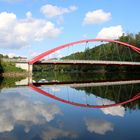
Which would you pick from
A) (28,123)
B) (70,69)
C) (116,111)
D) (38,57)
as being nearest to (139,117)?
(116,111)

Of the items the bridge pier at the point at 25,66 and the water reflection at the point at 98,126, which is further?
the bridge pier at the point at 25,66

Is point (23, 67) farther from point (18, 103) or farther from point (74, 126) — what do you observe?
point (74, 126)

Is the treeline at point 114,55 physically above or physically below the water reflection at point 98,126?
above

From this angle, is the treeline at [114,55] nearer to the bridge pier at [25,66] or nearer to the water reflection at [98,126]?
the bridge pier at [25,66]

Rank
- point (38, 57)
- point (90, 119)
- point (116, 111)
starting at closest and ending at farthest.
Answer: point (90, 119)
point (116, 111)
point (38, 57)

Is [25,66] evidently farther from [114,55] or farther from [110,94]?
[110,94]

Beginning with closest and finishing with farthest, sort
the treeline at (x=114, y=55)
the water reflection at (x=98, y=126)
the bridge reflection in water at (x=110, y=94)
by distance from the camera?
the water reflection at (x=98, y=126)
the bridge reflection in water at (x=110, y=94)
the treeline at (x=114, y=55)

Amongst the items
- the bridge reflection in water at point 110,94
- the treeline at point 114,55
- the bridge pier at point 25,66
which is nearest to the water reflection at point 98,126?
the bridge reflection in water at point 110,94

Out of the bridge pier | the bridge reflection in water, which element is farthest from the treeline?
the bridge reflection in water

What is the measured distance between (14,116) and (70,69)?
450 ft

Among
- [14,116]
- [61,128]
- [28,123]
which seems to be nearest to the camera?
[61,128]

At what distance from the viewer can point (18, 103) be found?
25109mm

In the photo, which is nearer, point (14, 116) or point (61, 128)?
point (61, 128)

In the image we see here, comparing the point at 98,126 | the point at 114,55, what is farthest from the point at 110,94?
the point at 114,55
